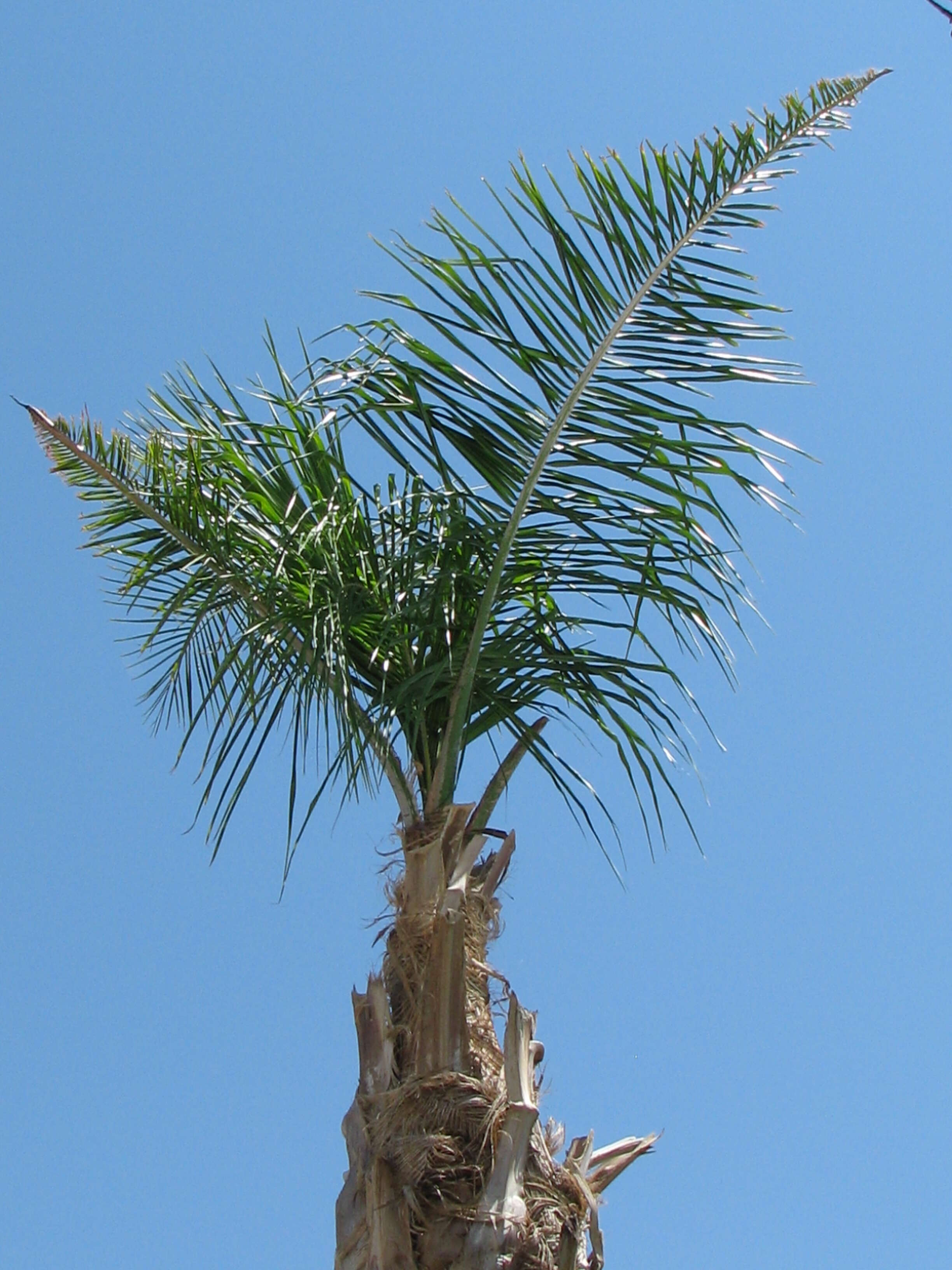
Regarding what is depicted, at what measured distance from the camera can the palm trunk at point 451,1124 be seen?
3.29m

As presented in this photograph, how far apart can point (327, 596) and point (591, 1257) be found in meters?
1.85

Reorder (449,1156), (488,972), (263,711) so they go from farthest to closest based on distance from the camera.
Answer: (263,711)
(488,972)
(449,1156)

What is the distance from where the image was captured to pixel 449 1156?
337cm

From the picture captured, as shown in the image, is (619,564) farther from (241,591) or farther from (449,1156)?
(449,1156)

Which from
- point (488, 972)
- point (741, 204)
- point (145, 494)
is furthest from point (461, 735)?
point (741, 204)

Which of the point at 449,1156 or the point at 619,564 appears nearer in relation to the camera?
the point at 449,1156

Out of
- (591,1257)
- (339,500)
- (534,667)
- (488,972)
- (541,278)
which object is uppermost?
(541,278)

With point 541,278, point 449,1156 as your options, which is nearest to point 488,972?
point 449,1156

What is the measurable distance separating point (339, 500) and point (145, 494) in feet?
1.91

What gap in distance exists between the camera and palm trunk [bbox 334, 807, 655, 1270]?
329 centimetres

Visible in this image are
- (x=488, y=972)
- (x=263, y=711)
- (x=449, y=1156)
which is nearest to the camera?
(x=449, y=1156)

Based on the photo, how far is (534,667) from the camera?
14.0 ft

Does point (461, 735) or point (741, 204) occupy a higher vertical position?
point (741, 204)

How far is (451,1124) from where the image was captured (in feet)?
11.2
